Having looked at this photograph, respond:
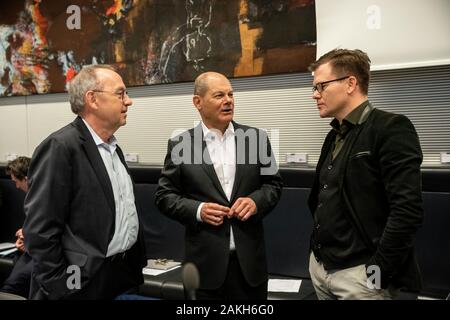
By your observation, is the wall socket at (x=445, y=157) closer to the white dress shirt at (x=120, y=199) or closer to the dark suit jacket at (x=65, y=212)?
the white dress shirt at (x=120, y=199)

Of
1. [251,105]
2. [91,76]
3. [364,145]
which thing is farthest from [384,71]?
[91,76]

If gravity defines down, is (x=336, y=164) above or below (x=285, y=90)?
below

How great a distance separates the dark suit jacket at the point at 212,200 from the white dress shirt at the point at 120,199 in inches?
11.4

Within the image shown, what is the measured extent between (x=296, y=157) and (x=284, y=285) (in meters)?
1.06

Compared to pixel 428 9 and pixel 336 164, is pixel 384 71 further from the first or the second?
pixel 336 164

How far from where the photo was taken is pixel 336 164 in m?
2.14

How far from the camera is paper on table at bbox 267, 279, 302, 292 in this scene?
3488 millimetres

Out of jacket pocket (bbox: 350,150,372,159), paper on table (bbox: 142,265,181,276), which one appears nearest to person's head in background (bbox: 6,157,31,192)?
paper on table (bbox: 142,265,181,276)

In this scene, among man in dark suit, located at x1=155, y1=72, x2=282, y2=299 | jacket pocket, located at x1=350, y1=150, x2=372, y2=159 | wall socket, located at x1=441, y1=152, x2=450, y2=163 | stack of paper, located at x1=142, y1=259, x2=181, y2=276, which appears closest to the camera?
jacket pocket, located at x1=350, y1=150, x2=372, y2=159

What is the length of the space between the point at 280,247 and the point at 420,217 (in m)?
2.14

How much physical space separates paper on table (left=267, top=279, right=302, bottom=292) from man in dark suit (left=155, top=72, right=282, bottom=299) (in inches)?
36.8

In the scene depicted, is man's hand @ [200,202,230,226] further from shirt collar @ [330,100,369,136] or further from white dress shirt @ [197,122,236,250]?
shirt collar @ [330,100,369,136]

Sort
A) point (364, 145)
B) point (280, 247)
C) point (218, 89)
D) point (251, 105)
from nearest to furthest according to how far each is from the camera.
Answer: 1. point (364, 145)
2. point (218, 89)
3. point (280, 247)
4. point (251, 105)

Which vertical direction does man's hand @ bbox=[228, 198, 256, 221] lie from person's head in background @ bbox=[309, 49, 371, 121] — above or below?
below
